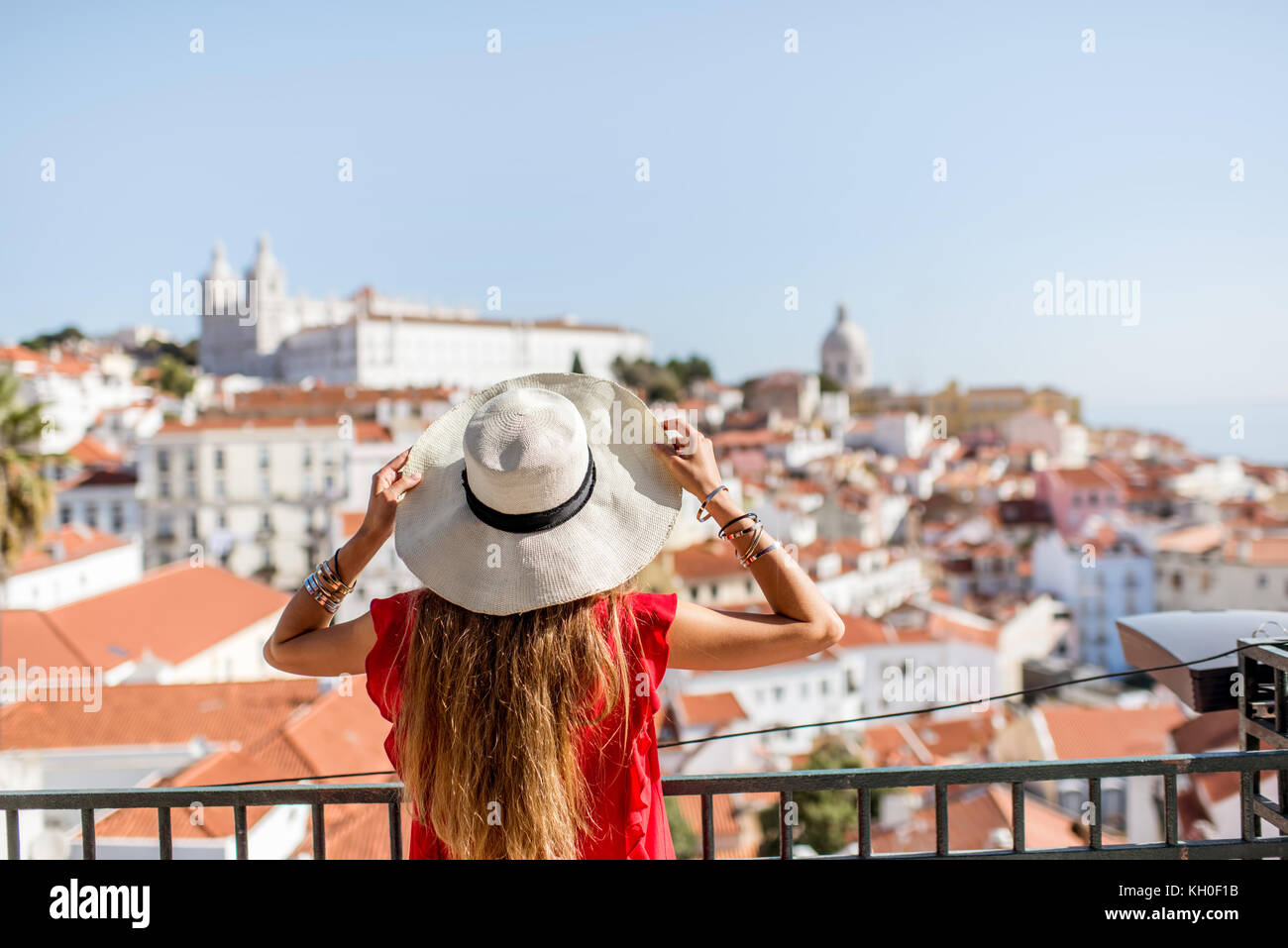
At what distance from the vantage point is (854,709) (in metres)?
23.5

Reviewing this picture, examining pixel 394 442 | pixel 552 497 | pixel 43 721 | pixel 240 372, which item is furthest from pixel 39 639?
pixel 240 372

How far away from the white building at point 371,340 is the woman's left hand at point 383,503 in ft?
196

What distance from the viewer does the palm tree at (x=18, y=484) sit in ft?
41.2

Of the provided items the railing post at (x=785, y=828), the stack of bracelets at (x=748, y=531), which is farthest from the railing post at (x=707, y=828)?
the stack of bracelets at (x=748, y=531)

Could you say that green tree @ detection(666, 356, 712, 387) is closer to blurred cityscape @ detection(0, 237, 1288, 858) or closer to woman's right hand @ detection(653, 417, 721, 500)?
blurred cityscape @ detection(0, 237, 1288, 858)

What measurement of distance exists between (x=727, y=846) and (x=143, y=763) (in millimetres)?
8031

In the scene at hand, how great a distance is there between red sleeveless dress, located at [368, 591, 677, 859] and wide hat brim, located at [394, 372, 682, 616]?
61 mm

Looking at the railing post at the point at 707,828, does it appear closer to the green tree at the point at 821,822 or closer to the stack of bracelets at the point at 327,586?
the stack of bracelets at the point at 327,586

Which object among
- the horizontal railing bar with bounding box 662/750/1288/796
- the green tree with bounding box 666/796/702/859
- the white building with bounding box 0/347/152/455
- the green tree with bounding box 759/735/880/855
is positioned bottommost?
the green tree with bounding box 759/735/880/855

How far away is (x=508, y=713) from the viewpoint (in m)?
1.25

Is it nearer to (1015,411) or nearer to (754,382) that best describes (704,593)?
(754,382)

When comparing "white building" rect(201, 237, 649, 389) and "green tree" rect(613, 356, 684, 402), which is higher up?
"white building" rect(201, 237, 649, 389)

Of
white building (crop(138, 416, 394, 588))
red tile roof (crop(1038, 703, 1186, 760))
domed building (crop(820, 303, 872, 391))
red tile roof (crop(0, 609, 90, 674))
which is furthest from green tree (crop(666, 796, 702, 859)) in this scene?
domed building (crop(820, 303, 872, 391))

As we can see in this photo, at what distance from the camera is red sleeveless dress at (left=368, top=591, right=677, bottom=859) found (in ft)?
4.28
